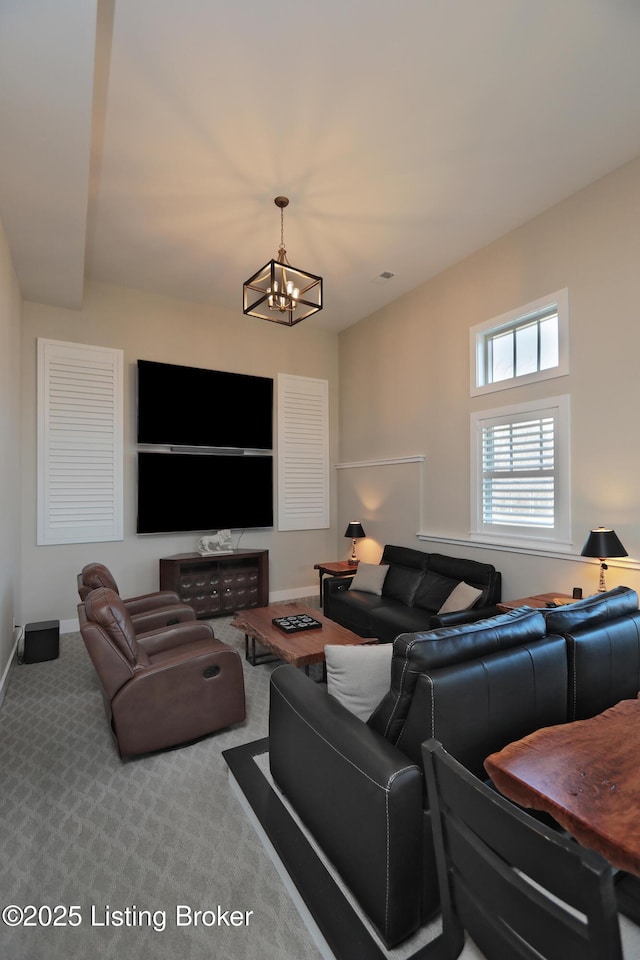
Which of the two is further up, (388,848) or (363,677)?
(363,677)

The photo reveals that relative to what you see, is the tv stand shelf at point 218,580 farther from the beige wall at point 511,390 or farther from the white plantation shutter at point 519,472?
the white plantation shutter at point 519,472

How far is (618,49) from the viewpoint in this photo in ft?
8.00

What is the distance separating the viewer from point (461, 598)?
3.86 meters

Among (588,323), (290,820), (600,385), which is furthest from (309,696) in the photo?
(588,323)

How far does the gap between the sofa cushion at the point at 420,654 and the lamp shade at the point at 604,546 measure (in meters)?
1.59

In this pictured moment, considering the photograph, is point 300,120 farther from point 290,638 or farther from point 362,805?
point 362,805

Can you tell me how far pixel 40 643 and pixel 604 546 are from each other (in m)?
4.64

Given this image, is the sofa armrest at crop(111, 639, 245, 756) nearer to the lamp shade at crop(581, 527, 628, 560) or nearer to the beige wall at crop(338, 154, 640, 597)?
the lamp shade at crop(581, 527, 628, 560)

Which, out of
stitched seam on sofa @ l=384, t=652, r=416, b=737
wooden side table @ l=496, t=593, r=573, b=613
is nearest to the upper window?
wooden side table @ l=496, t=593, r=573, b=613

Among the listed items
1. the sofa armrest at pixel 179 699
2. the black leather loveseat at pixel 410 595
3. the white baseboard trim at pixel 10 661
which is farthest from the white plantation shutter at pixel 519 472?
the white baseboard trim at pixel 10 661

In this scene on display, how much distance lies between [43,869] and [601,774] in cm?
215

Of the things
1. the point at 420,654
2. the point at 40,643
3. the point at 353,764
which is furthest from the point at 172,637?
the point at 420,654

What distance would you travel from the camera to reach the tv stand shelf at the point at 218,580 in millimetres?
5051

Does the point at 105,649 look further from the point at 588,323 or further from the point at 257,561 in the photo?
the point at 588,323
